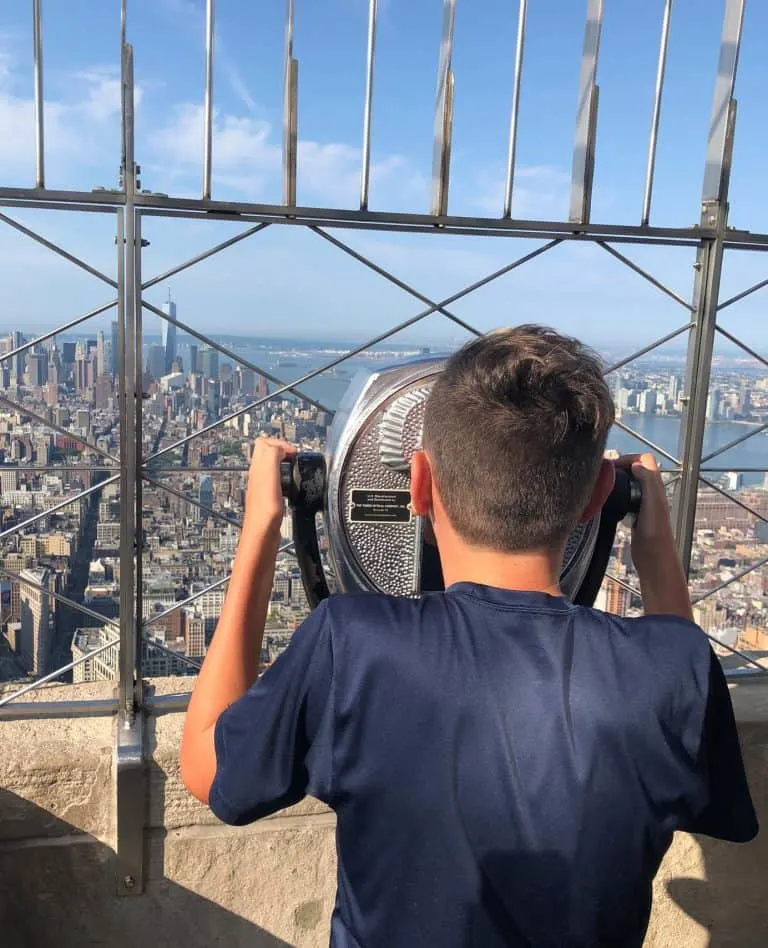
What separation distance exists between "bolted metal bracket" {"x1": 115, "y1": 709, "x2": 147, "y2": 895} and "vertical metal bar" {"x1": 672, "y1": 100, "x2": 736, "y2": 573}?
50.8 inches

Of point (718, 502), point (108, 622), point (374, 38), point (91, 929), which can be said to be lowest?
point (91, 929)

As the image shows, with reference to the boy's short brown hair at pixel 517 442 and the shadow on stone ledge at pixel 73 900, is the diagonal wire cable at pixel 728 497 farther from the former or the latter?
the shadow on stone ledge at pixel 73 900

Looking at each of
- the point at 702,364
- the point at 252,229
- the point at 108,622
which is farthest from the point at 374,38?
the point at 108,622

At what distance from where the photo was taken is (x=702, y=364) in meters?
1.98

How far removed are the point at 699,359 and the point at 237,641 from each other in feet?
4.84

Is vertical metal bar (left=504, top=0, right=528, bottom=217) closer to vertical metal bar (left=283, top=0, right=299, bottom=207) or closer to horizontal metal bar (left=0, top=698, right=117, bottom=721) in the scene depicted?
vertical metal bar (left=283, top=0, right=299, bottom=207)

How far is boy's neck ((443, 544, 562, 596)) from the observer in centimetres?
81

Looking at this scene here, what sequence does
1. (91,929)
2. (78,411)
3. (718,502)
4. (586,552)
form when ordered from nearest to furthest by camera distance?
1. (586,552)
2. (91,929)
3. (78,411)
4. (718,502)

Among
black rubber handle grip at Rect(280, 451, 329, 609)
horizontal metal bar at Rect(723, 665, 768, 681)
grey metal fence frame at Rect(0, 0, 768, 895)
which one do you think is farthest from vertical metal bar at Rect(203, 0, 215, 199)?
horizontal metal bar at Rect(723, 665, 768, 681)

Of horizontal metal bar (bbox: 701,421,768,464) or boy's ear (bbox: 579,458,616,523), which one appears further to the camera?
horizontal metal bar (bbox: 701,421,768,464)

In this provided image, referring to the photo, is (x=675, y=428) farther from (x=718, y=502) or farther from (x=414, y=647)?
A: (x=414, y=647)

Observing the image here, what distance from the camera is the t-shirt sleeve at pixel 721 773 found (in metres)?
0.78

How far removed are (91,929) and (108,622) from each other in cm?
64

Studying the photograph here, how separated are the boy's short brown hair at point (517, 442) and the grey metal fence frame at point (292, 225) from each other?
103 cm
